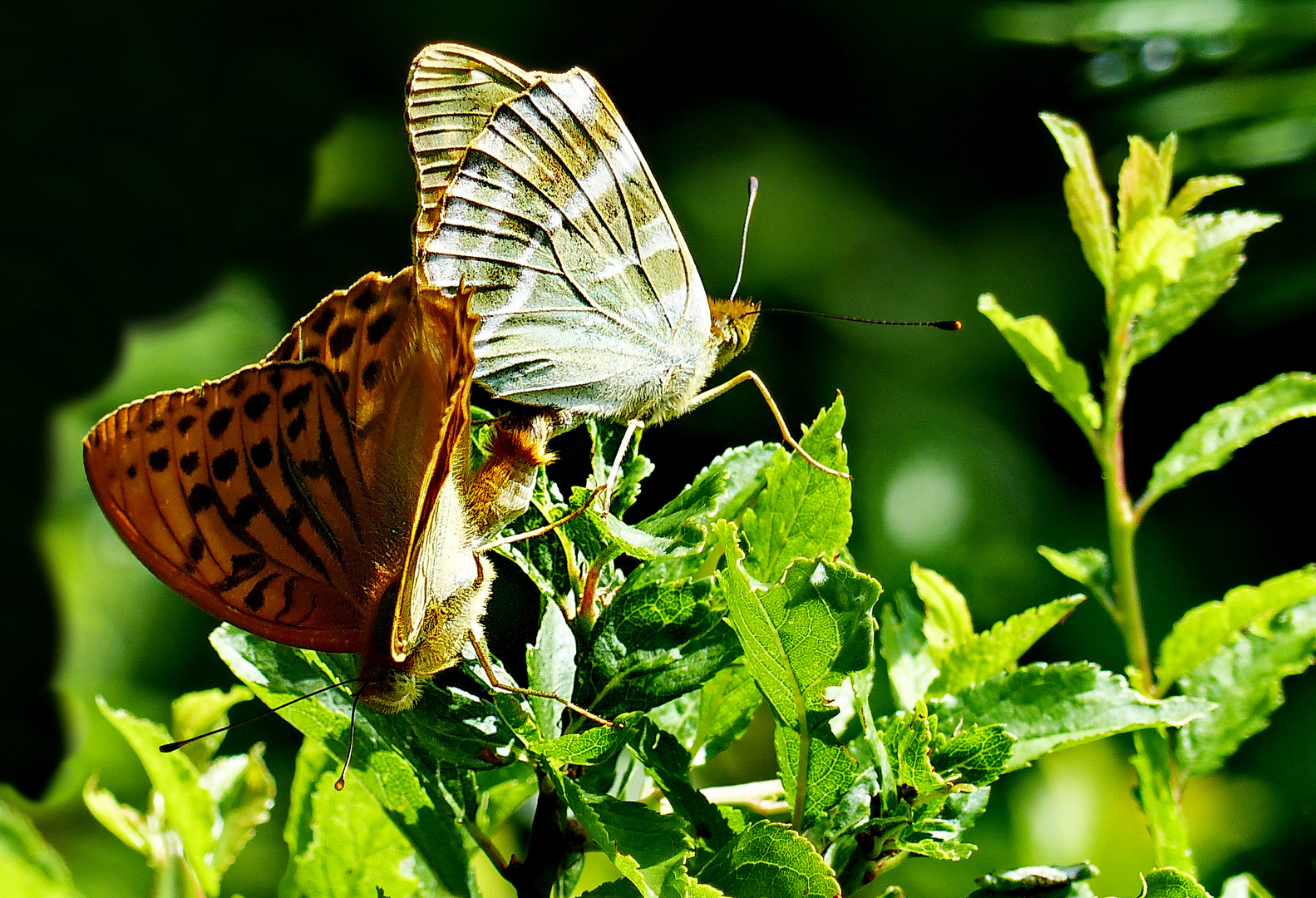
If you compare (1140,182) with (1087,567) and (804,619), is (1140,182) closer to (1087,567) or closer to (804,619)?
(1087,567)

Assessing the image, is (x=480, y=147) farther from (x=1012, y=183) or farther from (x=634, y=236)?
(x=1012, y=183)

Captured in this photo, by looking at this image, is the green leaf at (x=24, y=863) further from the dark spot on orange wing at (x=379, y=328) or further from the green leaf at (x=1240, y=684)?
the green leaf at (x=1240, y=684)

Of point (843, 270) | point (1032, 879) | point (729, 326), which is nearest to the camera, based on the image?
point (1032, 879)

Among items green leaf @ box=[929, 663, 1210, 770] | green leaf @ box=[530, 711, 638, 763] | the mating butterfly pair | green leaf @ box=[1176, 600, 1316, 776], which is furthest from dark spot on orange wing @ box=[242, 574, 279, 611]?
green leaf @ box=[1176, 600, 1316, 776]

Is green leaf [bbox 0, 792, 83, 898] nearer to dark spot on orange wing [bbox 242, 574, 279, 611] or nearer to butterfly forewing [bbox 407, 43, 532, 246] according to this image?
dark spot on orange wing [bbox 242, 574, 279, 611]

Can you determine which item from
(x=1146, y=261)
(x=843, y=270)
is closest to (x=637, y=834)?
(x=1146, y=261)

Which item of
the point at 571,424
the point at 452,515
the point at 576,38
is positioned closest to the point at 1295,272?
the point at 571,424

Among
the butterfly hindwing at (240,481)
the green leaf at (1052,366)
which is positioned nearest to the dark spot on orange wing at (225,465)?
the butterfly hindwing at (240,481)
